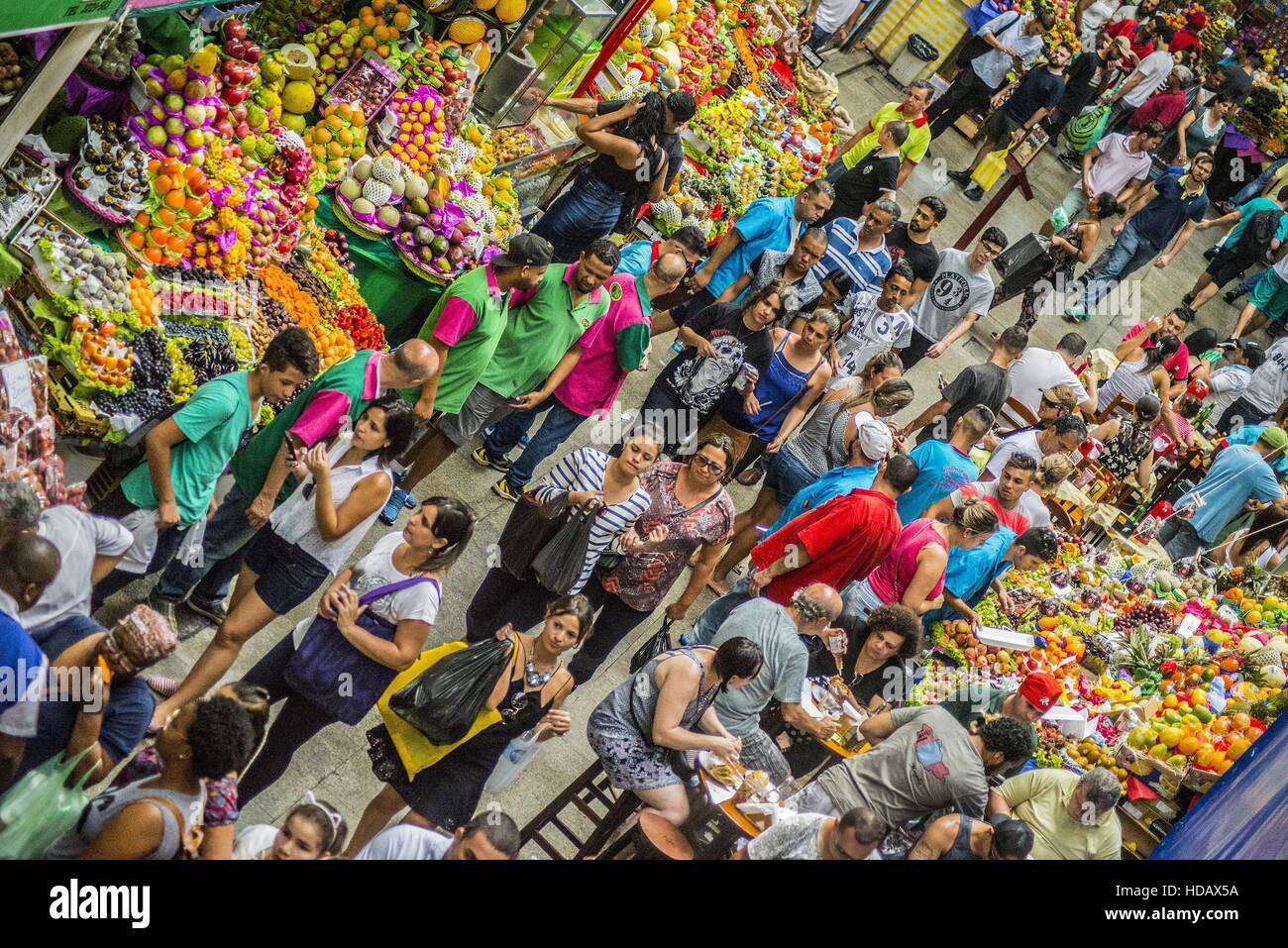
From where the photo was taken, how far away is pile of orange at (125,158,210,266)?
6395 millimetres

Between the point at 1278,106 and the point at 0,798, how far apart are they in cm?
1748

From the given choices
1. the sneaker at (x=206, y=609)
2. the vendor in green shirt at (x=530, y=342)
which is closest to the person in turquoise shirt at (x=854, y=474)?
the vendor in green shirt at (x=530, y=342)

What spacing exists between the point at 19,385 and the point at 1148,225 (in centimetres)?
1096

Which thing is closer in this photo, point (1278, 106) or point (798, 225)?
point (798, 225)

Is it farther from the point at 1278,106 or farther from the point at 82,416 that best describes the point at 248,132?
the point at 1278,106

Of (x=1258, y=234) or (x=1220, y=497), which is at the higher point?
(x=1258, y=234)

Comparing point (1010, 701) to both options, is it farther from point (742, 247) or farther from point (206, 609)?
point (206, 609)

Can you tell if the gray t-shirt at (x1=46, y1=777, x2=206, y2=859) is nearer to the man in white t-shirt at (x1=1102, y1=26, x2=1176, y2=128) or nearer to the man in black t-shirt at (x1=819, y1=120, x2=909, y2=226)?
the man in black t-shirt at (x1=819, y1=120, x2=909, y2=226)

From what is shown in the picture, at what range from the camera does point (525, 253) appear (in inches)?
254

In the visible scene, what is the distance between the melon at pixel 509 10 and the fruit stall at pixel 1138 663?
460 cm

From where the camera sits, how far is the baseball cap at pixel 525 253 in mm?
6445

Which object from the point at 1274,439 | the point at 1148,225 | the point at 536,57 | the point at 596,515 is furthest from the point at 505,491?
the point at 1148,225

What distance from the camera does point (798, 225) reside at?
9.36m
